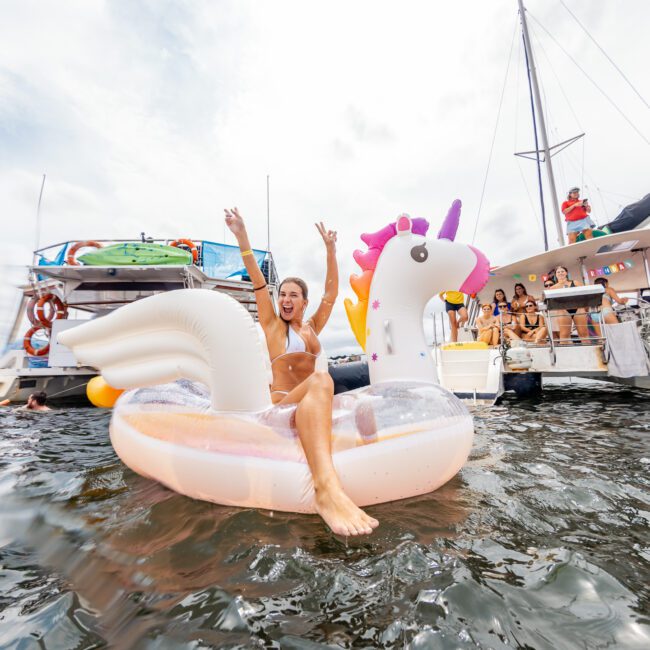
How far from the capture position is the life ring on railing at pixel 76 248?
7.95 meters

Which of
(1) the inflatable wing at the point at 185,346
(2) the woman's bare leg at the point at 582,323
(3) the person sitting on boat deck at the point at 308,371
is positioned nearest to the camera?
(3) the person sitting on boat deck at the point at 308,371

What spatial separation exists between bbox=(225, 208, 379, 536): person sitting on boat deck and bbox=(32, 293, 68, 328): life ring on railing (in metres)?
8.21

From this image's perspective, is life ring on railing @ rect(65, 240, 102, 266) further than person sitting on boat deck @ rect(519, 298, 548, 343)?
Yes

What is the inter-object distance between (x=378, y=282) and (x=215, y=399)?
140 cm

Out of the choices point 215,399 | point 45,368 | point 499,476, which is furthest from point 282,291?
point 45,368

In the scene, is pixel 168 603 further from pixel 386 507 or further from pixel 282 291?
pixel 282 291

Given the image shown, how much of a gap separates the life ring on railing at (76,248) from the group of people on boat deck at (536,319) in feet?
25.5

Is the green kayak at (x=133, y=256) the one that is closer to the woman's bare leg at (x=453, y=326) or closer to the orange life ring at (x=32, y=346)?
the orange life ring at (x=32, y=346)

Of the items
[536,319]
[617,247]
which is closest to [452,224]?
[536,319]

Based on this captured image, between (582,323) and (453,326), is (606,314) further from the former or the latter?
(453,326)

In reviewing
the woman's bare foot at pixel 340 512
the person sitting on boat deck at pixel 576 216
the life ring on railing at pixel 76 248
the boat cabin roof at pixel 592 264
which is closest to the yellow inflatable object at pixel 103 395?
the woman's bare foot at pixel 340 512

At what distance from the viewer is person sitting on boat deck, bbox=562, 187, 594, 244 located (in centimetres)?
826

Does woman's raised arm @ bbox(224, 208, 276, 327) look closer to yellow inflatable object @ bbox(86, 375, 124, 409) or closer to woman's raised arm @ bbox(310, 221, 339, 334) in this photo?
woman's raised arm @ bbox(310, 221, 339, 334)

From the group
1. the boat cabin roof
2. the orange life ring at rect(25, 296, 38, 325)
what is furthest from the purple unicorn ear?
the orange life ring at rect(25, 296, 38, 325)
